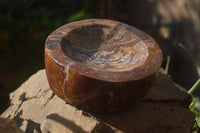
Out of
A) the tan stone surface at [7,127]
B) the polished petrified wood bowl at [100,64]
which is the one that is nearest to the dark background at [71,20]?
the polished petrified wood bowl at [100,64]

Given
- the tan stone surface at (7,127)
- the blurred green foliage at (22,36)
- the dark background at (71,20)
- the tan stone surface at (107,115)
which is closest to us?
the tan stone surface at (7,127)

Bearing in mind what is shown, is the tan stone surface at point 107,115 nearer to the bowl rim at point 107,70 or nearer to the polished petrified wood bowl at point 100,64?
the polished petrified wood bowl at point 100,64

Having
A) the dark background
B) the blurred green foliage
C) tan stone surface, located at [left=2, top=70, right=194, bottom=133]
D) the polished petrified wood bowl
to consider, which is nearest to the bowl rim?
the polished petrified wood bowl

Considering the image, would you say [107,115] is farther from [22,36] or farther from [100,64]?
[22,36]

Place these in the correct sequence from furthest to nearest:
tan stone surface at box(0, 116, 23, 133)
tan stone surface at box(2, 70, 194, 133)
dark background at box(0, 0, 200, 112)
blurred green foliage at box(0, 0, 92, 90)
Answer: blurred green foliage at box(0, 0, 92, 90), dark background at box(0, 0, 200, 112), tan stone surface at box(2, 70, 194, 133), tan stone surface at box(0, 116, 23, 133)

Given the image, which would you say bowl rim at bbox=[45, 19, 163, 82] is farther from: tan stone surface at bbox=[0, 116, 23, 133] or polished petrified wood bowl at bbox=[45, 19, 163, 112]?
tan stone surface at bbox=[0, 116, 23, 133]

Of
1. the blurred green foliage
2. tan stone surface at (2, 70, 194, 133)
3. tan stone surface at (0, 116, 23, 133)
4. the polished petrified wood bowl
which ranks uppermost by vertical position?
the polished petrified wood bowl
